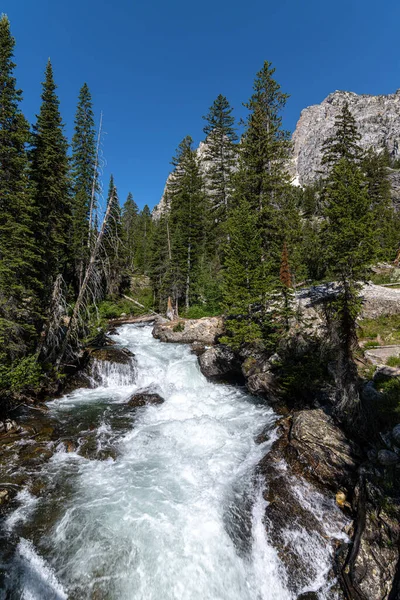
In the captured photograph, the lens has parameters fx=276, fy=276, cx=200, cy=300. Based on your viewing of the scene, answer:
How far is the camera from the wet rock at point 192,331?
24281mm

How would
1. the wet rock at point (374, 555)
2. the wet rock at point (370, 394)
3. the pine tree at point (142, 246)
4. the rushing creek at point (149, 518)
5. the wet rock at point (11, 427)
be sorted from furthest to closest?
the pine tree at point (142, 246), the wet rock at point (11, 427), the wet rock at point (370, 394), the rushing creek at point (149, 518), the wet rock at point (374, 555)

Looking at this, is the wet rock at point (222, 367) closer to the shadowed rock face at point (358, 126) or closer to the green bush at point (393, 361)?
the green bush at point (393, 361)

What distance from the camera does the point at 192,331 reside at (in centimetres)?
2509

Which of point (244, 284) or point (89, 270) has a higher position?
point (89, 270)

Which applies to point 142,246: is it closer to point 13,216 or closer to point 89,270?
point 13,216

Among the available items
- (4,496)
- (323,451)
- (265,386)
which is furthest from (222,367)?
(4,496)

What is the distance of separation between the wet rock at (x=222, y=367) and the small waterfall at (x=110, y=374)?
15.1 feet

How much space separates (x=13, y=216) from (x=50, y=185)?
4.12 metres

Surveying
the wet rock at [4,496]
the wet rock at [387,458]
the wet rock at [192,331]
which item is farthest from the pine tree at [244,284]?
the wet rock at [4,496]

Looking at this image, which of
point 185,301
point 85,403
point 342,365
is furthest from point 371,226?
point 185,301

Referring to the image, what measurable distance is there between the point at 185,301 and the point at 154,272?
7312 mm

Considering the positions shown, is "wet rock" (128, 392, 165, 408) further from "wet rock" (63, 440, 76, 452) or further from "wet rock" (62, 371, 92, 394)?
"wet rock" (63, 440, 76, 452)

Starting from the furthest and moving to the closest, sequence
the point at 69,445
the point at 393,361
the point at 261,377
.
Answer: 1. the point at 261,377
2. the point at 393,361
3. the point at 69,445

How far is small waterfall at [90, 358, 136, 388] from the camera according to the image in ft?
53.4
